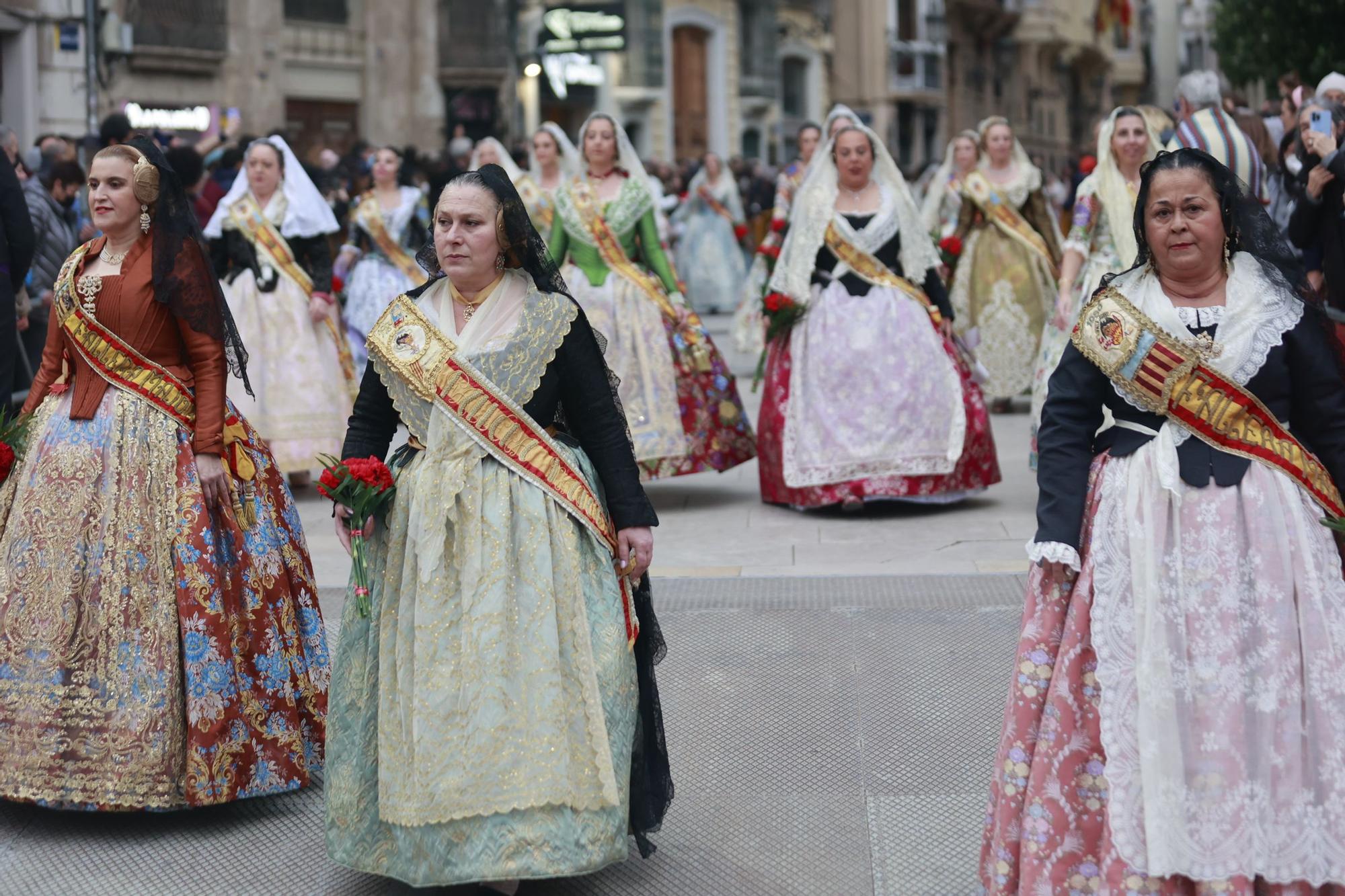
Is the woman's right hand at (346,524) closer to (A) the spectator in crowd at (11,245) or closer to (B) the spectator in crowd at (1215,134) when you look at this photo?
(A) the spectator in crowd at (11,245)

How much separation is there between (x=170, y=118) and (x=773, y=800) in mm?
21879

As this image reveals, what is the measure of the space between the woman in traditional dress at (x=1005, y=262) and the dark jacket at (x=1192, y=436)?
7842 mm

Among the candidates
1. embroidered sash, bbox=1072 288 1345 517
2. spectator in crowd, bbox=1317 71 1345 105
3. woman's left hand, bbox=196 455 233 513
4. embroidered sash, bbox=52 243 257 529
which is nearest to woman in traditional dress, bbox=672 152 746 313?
spectator in crowd, bbox=1317 71 1345 105

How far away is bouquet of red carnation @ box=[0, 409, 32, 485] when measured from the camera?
4391 mm

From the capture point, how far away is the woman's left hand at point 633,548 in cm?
388

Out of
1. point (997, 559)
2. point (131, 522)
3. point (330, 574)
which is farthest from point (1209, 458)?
point (330, 574)

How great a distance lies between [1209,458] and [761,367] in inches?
221

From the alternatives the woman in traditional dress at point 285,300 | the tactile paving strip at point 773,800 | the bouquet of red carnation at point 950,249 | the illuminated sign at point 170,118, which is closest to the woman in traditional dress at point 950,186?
the bouquet of red carnation at point 950,249

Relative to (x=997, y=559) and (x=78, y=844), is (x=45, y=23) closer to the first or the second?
(x=997, y=559)

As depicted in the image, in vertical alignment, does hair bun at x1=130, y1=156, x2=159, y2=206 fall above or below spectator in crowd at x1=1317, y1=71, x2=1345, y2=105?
below

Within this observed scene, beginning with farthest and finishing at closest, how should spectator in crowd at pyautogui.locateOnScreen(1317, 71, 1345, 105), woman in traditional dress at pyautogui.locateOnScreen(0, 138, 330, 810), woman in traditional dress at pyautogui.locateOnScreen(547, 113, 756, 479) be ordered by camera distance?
1. woman in traditional dress at pyautogui.locateOnScreen(547, 113, 756, 479)
2. spectator in crowd at pyautogui.locateOnScreen(1317, 71, 1345, 105)
3. woman in traditional dress at pyautogui.locateOnScreen(0, 138, 330, 810)

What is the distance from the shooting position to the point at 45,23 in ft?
71.5

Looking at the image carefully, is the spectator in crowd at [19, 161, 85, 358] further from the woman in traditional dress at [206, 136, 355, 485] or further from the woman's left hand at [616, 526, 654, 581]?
the woman's left hand at [616, 526, 654, 581]

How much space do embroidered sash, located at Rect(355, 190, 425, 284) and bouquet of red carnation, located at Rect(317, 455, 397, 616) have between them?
658 centimetres
